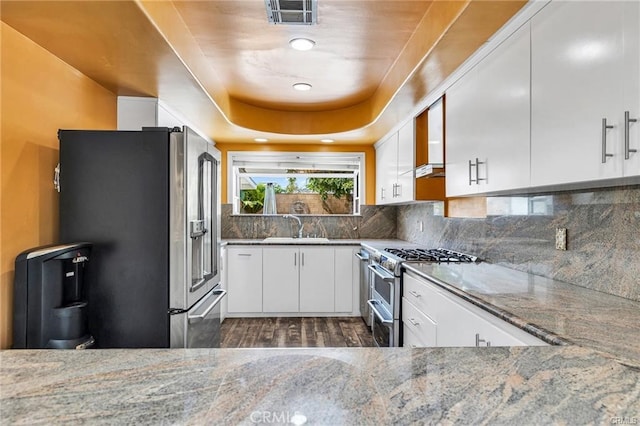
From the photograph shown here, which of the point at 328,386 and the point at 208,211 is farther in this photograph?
the point at 208,211

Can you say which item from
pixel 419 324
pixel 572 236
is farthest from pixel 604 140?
pixel 419 324

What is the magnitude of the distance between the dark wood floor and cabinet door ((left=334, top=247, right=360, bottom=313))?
6.7 inches

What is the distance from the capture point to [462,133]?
2312mm

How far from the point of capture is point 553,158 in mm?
1508

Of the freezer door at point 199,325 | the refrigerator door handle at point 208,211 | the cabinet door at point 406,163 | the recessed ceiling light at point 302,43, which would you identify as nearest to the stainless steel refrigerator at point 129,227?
the freezer door at point 199,325

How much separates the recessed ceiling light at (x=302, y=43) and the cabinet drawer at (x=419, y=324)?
184 centimetres

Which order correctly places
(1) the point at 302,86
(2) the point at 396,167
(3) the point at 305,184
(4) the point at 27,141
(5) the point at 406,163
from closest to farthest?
1. (4) the point at 27,141
2. (1) the point at 302,86
3. (5) the point at 406,163
4. (2) the point at 396,167
5. (3) the point at 305,184

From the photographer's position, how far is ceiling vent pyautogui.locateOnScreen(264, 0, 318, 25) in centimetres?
187

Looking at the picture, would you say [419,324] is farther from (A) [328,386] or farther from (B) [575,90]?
(A) [328,386]

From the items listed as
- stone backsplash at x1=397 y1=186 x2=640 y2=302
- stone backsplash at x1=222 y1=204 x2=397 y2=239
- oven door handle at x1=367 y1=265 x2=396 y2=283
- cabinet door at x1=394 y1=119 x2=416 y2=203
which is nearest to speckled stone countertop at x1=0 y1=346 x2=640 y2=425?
stone backsplash at x1=397 y1=186 x2=640 y2=302

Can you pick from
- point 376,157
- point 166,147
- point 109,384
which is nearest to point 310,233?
point 376,157

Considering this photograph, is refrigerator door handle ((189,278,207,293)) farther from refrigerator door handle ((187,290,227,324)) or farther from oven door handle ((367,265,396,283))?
oven door handle ((367,265,396,283))

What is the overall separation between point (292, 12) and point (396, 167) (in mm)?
2121

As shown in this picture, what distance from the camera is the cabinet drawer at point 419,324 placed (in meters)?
2.13
